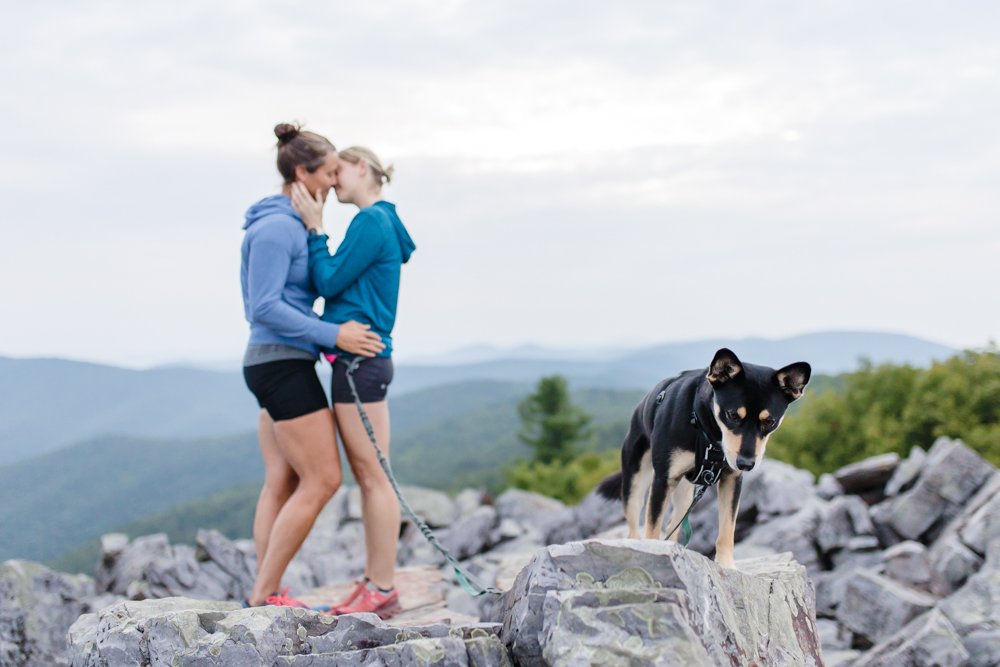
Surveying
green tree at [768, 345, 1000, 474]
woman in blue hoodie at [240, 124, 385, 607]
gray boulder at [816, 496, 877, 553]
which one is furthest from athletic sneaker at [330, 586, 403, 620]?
green tree at [768, 345, 1000, 474]

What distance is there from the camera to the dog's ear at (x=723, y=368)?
13.8ft

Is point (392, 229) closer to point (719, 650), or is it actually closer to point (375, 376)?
point (375, 376)

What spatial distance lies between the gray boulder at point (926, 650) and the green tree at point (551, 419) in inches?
1201

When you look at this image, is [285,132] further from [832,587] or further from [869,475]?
[869,475]

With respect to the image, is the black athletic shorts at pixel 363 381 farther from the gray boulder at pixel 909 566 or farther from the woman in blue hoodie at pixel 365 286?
the gray boulder at pixel 909 566

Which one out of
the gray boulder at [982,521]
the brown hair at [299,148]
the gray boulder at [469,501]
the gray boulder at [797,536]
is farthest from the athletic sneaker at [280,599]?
the gray boulder at [469,501]

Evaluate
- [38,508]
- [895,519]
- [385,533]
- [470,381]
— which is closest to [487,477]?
[38,508]

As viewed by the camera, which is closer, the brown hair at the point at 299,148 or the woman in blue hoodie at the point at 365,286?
the woman in blue hoodie at the point at 365,286

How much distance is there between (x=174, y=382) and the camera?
133125 millimetres

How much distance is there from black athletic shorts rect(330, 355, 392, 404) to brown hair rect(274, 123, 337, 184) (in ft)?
4.89

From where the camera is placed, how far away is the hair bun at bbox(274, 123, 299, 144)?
6.57 meters

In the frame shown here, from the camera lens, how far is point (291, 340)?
6402 mm

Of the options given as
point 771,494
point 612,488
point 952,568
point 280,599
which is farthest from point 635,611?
point 771,494

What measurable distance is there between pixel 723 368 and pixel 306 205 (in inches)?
143
